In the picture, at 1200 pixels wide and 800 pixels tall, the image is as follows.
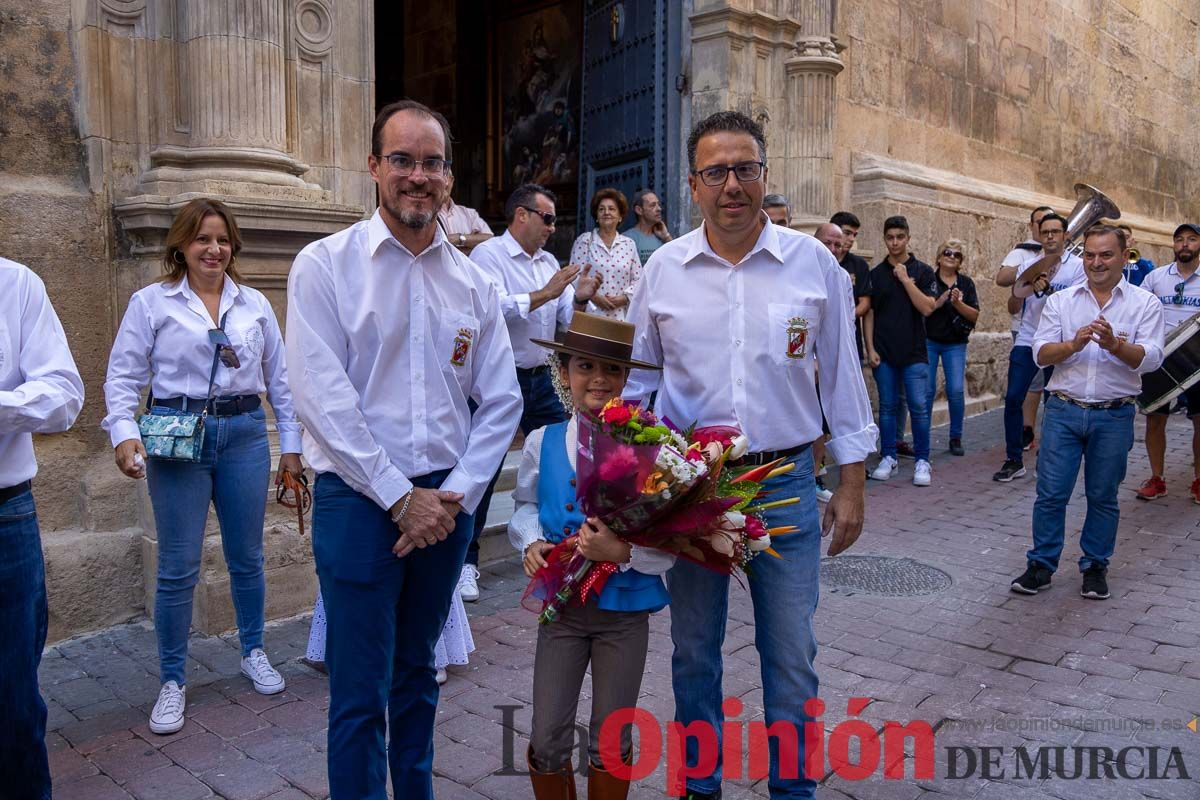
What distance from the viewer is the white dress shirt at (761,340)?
2996 millimetres

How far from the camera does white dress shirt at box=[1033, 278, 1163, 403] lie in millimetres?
5488

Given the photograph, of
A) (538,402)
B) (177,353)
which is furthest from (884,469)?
(177,353)

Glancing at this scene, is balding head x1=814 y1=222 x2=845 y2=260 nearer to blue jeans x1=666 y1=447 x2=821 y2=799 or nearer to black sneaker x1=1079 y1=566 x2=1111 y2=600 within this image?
black sneaker x1=1079 y1=566 x2=1111 y2=600

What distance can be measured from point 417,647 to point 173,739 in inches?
61.3

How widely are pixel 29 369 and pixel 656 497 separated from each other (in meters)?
1.80

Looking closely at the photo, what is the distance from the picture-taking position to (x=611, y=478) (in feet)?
7.95

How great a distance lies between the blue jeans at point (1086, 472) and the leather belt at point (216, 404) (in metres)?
4.42

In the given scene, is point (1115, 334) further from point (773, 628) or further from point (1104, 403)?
point (773, 628)

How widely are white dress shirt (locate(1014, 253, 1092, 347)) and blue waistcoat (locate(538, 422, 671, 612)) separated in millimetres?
6741

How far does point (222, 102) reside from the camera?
5.31 m

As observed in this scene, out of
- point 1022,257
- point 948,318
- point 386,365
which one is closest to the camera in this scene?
point 386,365

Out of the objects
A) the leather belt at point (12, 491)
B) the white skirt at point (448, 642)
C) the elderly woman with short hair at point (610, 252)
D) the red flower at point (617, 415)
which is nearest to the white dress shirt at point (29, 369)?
the leather belt at point (12, 491)

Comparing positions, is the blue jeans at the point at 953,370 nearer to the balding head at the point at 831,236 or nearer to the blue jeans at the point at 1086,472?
the balding head at the point at 831,236

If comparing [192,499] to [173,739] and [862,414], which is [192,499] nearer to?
[173,739]
